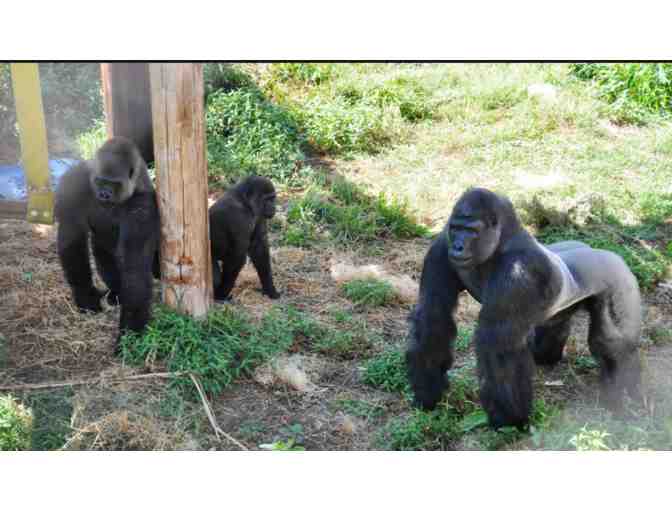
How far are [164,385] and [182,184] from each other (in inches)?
32.0

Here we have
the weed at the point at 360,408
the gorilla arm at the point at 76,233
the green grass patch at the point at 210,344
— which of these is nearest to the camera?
the weed at the point at 360,408

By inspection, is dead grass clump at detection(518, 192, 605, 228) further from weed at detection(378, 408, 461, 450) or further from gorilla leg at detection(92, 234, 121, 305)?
gorilla leg at detection(92, 234, 121, 305)

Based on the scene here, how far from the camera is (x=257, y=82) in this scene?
4422 mm

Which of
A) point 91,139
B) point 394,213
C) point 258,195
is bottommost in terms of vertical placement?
point 394,213

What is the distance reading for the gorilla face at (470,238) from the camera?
104 inches

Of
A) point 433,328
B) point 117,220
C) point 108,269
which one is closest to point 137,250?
point 117,220

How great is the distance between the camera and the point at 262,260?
4055 mm

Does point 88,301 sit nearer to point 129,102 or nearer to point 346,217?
point 129,102

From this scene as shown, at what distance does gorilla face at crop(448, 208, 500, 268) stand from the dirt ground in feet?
2.28

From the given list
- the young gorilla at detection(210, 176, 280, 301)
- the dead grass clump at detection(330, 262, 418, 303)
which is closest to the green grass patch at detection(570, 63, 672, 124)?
the dead grass clump at detection(330, 262, 418, 303)

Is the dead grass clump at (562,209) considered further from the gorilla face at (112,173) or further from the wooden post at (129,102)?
the gorilla face at (112,173)

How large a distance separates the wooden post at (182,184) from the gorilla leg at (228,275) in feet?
1.33

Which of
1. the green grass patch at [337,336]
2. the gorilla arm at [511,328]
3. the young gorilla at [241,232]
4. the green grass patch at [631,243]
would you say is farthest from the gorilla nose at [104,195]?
the green grass patch at [631,243]

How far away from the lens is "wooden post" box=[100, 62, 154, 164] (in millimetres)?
3037
